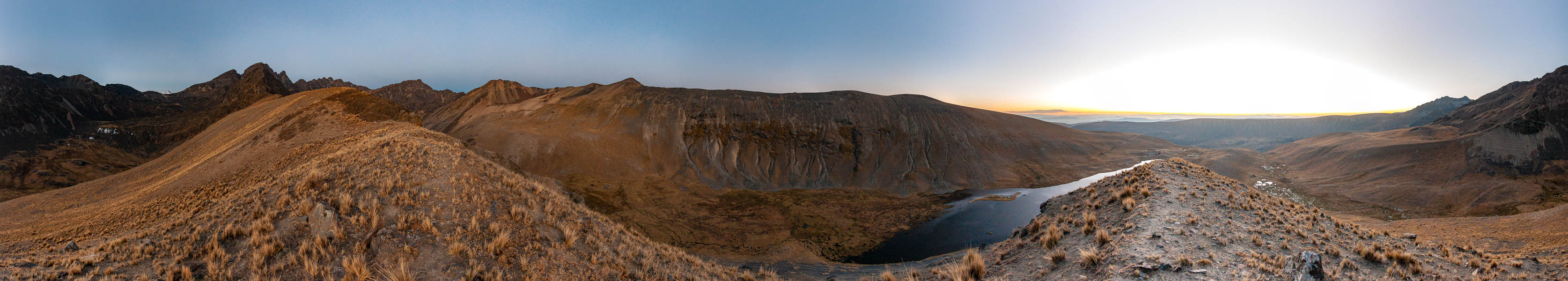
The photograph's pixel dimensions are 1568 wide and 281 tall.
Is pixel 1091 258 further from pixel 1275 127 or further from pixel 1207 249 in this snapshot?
pixel 1275 127

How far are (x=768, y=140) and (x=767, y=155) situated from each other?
8.86ft

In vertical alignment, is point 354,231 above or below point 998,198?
above

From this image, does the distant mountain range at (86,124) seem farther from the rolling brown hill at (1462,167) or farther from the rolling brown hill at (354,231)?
the rolling brown hill at (1462,167)

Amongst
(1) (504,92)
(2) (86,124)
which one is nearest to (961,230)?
(1) (504,92)

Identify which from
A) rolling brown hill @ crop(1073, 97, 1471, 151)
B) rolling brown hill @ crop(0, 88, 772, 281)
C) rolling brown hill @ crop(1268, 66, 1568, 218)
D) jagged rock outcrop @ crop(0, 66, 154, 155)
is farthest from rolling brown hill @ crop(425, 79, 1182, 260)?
rolling brown hill @ crop(1073, 97, 1471, 151)

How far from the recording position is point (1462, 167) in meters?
38.6

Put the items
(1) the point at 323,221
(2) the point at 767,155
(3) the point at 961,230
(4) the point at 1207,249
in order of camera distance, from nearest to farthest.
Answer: (4) the point at 1207,249 → (1) the point at 323,221 → (3) the point at 961,230 → (2) the point at 767,155

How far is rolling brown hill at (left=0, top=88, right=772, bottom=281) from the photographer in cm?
648

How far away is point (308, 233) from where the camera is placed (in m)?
7.17

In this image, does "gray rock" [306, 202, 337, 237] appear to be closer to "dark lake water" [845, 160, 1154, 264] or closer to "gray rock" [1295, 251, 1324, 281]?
"gray rock" [1295, 251, 1324, 281]

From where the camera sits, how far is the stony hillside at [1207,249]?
19.0 feet

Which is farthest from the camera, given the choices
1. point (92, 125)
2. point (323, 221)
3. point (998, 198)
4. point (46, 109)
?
point (998, 198)

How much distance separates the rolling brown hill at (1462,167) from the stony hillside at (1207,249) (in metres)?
43.1

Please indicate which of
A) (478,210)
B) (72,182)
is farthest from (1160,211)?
(72,182)
